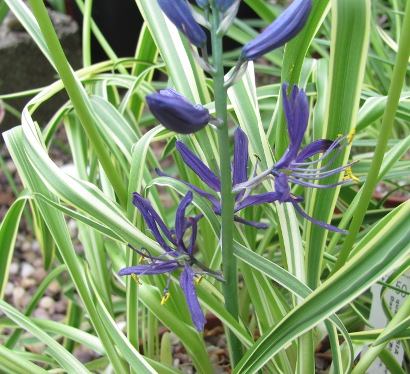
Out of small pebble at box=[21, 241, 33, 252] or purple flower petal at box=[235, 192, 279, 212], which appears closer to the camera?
purple flower petal at box=[235, 192, 279, 212]

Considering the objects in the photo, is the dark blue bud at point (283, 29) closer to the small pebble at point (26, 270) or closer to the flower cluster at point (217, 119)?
the flower cluster at point (217, 119)

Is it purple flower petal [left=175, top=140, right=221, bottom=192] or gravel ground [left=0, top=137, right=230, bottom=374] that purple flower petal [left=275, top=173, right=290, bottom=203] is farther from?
gravel ground [left=0, top=137, right=230, bottom=374]

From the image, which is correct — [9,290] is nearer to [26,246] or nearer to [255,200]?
[26,246]

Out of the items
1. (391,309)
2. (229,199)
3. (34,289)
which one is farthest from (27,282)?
(229,199)

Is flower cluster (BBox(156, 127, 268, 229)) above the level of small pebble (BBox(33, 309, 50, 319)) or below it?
above

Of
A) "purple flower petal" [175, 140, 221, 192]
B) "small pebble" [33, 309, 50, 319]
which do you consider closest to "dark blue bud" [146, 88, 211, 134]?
"purple flower petal" [175, 140, 221, 192]

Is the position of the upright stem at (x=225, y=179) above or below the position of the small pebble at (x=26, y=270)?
above

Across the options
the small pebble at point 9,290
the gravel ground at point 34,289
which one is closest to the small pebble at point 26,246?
the gravel ground at point 34,289

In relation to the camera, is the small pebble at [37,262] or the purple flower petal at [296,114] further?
the small pebble at [37,262]
